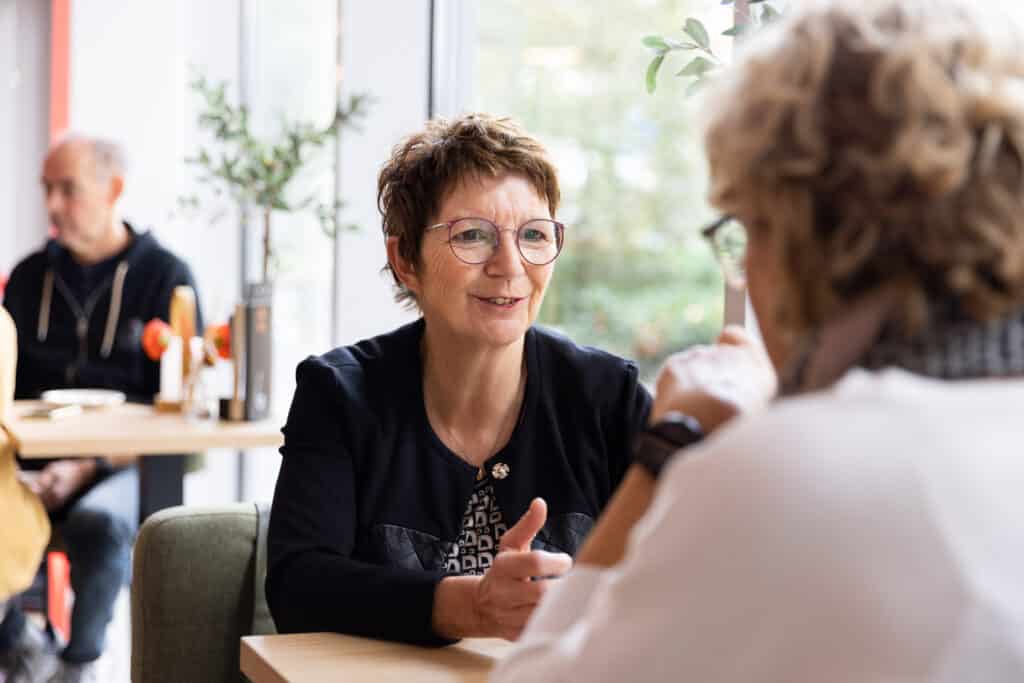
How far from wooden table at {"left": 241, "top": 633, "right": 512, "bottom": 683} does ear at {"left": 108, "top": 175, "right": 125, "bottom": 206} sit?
3247 mm

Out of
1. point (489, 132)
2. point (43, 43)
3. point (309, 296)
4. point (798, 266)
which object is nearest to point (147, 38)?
point (43, 43)

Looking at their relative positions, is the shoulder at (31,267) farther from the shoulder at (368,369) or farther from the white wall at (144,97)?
the shoulder at (368,369)

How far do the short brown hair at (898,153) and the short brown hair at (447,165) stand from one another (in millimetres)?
1162

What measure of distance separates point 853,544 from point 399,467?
4.05 ft

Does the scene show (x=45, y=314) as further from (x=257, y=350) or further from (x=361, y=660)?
(x=361, y=660)

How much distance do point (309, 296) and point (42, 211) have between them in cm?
224

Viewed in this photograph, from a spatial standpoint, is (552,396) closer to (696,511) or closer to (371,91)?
(696,511)

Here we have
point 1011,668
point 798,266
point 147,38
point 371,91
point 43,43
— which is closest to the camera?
point 1011,668

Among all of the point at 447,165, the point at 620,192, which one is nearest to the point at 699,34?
the point at 447,165

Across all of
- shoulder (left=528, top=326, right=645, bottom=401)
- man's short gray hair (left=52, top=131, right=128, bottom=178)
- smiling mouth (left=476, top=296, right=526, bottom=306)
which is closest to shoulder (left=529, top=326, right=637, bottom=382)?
shoulder (left=528, top=326, right=645, bottom=401)

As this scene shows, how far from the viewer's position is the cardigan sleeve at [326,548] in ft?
5.54

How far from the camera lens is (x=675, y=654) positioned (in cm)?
87

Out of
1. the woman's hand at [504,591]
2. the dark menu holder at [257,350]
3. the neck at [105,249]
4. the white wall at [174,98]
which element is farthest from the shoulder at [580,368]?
the neck at [105,249]

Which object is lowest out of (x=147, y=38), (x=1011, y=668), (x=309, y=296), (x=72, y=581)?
(x=72, y=581)
